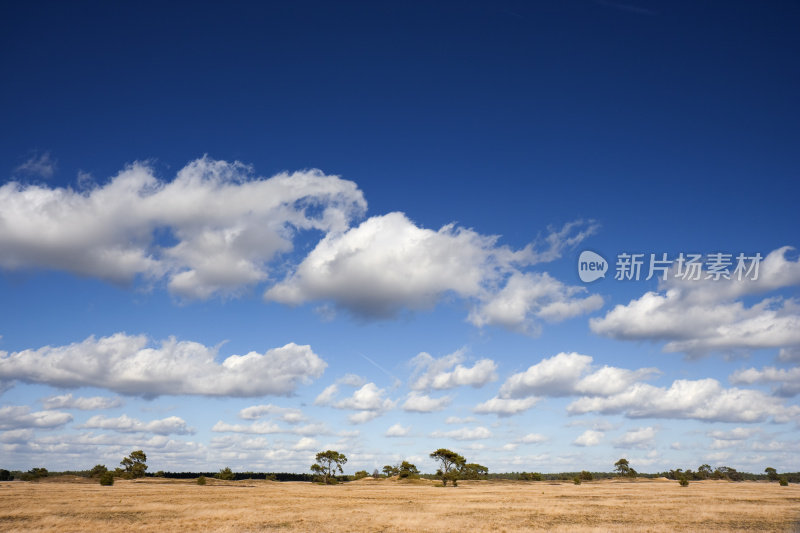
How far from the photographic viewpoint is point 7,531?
34.8m

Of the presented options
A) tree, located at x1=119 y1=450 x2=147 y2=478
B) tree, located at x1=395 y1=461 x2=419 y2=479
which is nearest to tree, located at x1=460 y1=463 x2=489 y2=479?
tree, located at x1=395 y1=461 x2=419 y2=479

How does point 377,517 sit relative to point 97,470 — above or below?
above

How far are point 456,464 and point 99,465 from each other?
94435 millimetres

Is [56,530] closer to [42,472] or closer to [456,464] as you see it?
[456,464]

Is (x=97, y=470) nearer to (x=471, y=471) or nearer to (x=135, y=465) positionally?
(x=135, y=465)

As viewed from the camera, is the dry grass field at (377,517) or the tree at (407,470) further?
the tree at (407,470)

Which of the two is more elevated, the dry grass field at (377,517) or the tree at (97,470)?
the dry grass field at (377,517)

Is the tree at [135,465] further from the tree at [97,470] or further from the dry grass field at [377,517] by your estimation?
the dry grass field at [377,517]

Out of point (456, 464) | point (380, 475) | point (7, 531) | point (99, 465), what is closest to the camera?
point (7, 531)

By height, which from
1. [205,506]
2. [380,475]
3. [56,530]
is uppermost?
[56,530]

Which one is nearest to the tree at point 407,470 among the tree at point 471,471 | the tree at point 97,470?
the tree at point 471,471

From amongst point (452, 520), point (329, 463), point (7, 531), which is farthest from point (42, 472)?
point (452, 520)

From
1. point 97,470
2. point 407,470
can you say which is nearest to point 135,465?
point 97,470

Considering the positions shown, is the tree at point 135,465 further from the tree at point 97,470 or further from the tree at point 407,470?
the tree at point 407,470
